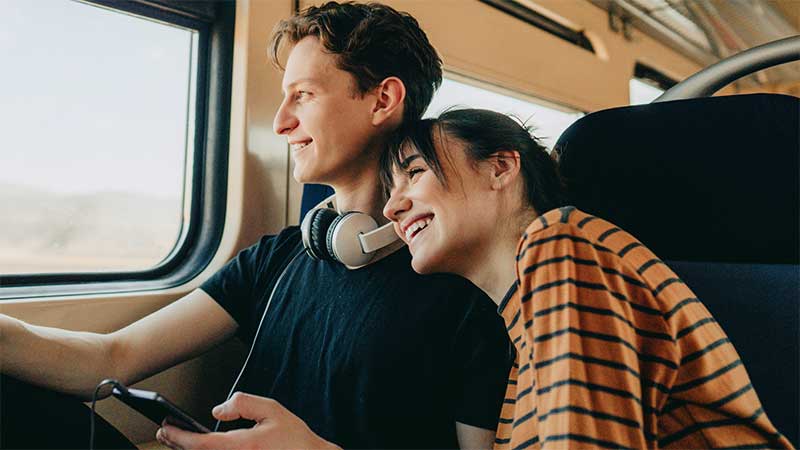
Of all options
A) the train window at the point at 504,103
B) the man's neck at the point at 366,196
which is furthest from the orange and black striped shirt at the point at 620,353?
the train window at the point at 504,103

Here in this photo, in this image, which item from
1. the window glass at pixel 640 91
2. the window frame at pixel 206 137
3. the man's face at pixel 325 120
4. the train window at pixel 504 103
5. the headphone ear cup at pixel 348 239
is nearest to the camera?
the headphone ear cup at pixel 348 239

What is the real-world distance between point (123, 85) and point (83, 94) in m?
0.11

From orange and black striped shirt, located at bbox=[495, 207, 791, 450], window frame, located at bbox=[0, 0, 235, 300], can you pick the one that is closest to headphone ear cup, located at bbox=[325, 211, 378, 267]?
orange and black striped shirt, located at bbox=[495, 207, 791, 450]

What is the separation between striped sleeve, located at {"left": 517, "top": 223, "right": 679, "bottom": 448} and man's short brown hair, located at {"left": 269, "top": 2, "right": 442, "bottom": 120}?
A: 0.73 metres

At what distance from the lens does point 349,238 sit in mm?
1275

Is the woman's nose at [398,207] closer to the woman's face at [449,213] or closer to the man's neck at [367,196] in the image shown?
the woman's face at [449,213]

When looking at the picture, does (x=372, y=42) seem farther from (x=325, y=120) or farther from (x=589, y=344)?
(x=589, y=344)

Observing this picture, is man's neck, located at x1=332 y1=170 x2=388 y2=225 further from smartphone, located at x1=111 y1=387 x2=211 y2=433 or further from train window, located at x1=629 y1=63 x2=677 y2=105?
train window, located at x1=629 y1=63 x2=677 y2=105

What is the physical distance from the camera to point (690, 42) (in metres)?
4.36

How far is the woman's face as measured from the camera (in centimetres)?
113

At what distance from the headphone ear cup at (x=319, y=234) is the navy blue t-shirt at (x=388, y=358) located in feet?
0.17

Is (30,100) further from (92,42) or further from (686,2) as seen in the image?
(686,2)

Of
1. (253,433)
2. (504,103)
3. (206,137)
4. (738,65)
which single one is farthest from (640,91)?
(253,433)

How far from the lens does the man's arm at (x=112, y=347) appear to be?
121 cm
